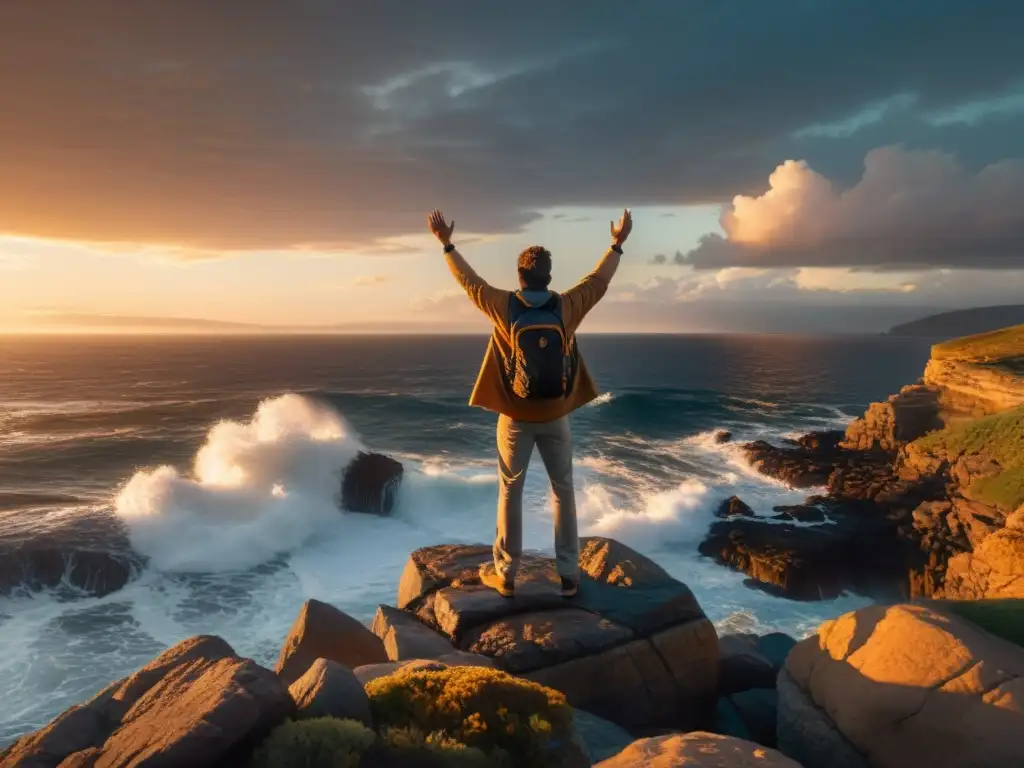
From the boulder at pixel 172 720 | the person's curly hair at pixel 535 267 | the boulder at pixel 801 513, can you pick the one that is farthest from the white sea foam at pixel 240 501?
the boulder at pixel 801 513

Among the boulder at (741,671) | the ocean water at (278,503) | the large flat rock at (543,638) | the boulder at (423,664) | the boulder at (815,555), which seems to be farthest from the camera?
the boulder at (815,555)

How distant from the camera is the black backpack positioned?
17.1 ft

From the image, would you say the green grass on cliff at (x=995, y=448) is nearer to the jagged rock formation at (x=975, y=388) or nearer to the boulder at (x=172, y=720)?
the jagged rock formation at (x=975, y=388)

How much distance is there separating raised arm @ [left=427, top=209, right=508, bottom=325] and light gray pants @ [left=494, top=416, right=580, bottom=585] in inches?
40.0

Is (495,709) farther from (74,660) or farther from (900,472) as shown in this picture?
(900,472)

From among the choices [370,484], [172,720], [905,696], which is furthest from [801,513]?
[172,720]

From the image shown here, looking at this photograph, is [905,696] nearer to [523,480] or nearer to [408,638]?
[523,480]

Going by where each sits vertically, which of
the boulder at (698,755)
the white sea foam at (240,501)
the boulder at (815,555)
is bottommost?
the boulder at (815,555)

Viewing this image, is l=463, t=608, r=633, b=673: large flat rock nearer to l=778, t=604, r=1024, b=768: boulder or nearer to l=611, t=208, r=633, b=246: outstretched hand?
l=778, t=604, r=1024, b=768: boulder

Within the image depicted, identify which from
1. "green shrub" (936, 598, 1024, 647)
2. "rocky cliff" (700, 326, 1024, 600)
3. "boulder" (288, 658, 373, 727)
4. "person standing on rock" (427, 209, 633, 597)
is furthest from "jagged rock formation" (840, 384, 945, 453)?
"boulder" (288, 658, 373, 727)

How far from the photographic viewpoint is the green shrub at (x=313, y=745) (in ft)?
10.7

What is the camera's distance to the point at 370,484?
2634 cm

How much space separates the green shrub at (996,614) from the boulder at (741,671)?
2338 millimetres

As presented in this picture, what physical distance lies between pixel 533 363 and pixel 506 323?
45 centimetres
